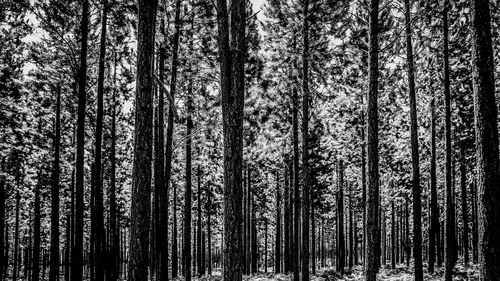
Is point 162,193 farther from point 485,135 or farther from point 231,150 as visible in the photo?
→ point 485,135

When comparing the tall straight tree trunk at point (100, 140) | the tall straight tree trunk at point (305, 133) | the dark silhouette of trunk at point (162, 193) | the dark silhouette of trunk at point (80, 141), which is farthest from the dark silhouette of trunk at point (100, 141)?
the tall straight tree trunk at point (305, 133)

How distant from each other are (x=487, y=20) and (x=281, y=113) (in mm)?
12863

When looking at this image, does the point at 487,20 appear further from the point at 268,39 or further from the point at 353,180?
the point at 353,180

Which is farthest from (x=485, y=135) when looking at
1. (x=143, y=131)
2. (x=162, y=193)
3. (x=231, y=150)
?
(x=162, y=193)

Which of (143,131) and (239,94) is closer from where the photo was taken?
(143,131)

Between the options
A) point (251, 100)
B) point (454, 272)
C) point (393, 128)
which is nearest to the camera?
point (251, 100)

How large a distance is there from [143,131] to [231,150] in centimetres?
171

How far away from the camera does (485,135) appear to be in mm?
7492

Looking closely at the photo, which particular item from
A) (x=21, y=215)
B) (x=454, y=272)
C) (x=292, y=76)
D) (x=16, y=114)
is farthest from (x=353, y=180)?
(x=21, y=215)

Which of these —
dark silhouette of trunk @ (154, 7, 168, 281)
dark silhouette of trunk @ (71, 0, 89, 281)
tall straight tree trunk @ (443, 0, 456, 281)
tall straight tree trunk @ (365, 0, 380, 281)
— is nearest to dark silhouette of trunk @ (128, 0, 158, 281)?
tall straight tree trunk @ (365, 0, 380, 281)

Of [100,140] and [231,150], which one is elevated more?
[100,140]

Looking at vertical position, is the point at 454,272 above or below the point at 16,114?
below

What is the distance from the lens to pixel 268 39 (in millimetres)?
18688

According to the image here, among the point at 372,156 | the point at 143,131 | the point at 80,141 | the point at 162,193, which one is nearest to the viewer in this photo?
the point at 143,131
